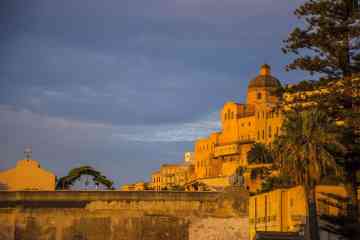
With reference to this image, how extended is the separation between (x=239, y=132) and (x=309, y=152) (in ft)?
231

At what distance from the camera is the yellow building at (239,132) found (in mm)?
96375

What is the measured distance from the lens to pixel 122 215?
37938mm

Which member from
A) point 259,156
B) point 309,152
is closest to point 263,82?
point 259,156

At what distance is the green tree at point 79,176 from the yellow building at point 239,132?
Answer: 46.8m

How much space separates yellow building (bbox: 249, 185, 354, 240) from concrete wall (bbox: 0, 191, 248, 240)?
1890 millimetres

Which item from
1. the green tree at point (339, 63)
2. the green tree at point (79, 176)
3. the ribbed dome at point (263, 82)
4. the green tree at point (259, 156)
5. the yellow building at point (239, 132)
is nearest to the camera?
the green tree at point (339, 63)

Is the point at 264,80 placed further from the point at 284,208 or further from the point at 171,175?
the point at 284,208

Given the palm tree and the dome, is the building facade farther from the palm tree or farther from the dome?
the dome

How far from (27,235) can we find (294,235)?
44.7 ft

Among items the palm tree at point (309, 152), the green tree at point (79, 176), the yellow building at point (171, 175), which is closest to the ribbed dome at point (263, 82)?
the yellow building at point (171, 175)

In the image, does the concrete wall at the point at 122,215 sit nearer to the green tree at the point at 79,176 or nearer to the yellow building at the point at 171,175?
the green tree at the point at 79,176

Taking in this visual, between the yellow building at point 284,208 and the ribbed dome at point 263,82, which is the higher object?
the ribbed dome at point 263,82

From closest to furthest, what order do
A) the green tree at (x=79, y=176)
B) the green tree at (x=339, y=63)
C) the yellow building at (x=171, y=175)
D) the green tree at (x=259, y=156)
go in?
the green tree at (x=339, y=63) < the green tree at (x=79, y=176) < the green tree at (x=259, y=156) < the yellow building at (x=171, y=175)

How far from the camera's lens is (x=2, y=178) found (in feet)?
151
